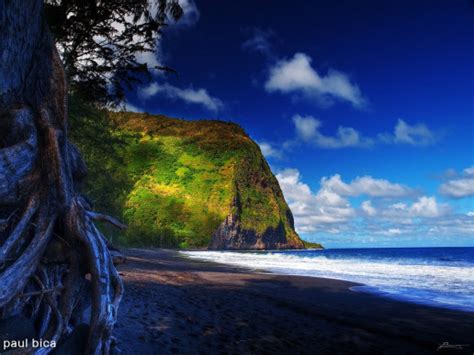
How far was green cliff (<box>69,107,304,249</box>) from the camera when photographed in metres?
91.2

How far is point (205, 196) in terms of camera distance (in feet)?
339

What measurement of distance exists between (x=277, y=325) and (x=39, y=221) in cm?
485

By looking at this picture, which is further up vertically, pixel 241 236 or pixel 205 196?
pixel 205 196

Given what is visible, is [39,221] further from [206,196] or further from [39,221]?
[206,196]

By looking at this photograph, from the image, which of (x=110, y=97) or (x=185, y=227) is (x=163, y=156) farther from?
(x=110, y=97)

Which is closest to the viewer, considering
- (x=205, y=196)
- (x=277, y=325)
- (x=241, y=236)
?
(x=277, y=325)

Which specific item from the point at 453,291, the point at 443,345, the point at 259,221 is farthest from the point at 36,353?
the point at 259,221

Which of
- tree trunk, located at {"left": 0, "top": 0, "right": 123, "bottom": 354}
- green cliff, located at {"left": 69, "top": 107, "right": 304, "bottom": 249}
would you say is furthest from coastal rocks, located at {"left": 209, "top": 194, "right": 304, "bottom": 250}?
tree trunk, located at {"left": 0, "top": 0, "right": 123, "bottom": 354}

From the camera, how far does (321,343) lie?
219 inches

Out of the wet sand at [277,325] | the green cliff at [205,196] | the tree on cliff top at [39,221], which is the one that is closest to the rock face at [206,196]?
the green cliff at [205,196]

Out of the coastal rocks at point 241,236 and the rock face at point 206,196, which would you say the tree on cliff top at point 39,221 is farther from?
the coastal rocks at point 241,236

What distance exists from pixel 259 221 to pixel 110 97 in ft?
328

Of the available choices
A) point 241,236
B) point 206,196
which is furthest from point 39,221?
point 206,196

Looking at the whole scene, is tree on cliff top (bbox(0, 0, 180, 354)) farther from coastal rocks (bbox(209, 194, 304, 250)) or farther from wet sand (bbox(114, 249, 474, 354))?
coastal rocks (bbox(209, 194, 304, 250))
